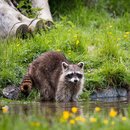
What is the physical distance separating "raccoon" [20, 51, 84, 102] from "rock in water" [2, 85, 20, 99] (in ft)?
0.77

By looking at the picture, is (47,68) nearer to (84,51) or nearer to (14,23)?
(84,51)

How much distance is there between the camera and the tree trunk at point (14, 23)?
10.9 m

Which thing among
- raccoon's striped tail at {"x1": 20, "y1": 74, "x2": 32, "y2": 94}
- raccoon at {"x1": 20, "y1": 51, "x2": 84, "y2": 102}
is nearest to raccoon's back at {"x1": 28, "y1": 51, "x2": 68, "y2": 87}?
raccoon at {"x1": 20, "y1": 51, "x2": 84, "y2": 102}

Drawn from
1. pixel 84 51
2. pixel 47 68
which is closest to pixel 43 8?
pixel 84 51

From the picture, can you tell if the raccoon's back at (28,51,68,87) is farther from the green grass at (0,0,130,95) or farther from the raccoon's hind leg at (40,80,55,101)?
the green grass at (0,0,130,95)

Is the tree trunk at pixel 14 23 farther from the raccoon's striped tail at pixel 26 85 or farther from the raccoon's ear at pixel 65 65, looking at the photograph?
the raccoon's ear at pixel 65 65

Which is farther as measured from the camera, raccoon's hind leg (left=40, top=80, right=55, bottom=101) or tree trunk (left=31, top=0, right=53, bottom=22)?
tree trunk (left=31, top=0, right=53, bottom=22)

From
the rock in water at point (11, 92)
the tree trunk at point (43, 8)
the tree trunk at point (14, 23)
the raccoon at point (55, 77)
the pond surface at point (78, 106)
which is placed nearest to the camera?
the pond surface at point (78, 106)

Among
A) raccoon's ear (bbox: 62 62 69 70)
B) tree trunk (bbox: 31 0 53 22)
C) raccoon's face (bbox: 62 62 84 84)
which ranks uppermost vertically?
tree trunk (bbox: 31 0 53 22)

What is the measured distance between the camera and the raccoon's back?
978cm

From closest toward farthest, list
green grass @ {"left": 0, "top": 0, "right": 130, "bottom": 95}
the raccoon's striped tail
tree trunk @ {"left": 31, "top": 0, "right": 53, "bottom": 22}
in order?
the raccoon's striped tail → green grass @ {"left": 0, "top": 0, "right": 130, "bottom": 95} → tree trunk @ {"left": 31, "top": 0, "right": 53, "bottom": 22}

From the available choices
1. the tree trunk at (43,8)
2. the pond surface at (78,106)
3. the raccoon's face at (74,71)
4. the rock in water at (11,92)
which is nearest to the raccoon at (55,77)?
the raccoon's face at (74,71)

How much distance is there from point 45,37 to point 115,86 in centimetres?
186

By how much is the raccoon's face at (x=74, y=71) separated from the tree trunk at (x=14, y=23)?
5.52 ft
